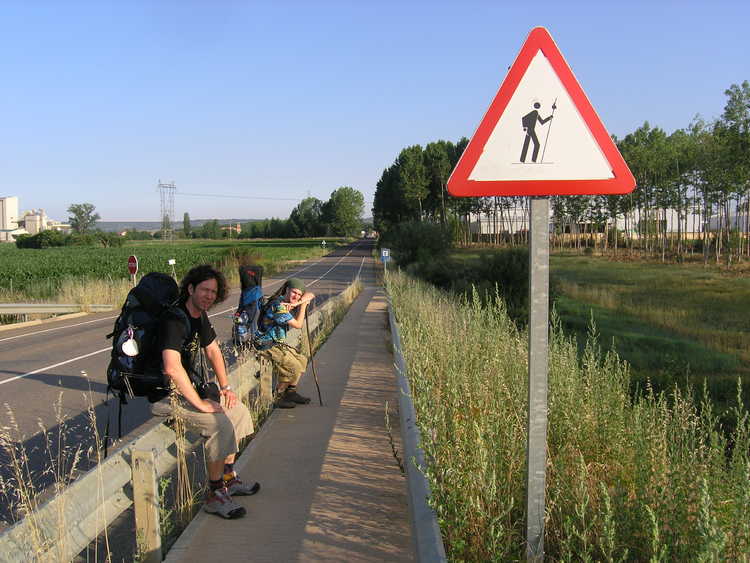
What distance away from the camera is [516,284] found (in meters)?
17.9

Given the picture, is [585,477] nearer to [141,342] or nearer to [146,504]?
[146,504]

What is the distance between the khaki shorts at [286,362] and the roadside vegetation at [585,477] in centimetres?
198

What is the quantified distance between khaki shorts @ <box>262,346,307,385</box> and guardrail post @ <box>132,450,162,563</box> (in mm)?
3510

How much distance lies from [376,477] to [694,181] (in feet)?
169

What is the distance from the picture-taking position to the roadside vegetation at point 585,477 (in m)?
3.00

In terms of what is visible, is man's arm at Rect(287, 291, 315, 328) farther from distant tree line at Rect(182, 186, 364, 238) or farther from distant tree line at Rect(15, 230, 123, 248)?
distant tree line at Rect(182, 186, 364, 238)

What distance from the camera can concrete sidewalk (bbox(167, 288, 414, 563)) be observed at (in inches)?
151

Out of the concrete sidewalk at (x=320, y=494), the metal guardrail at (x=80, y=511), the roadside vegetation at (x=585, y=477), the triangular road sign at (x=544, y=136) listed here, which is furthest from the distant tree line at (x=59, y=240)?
the triangular road sign at (x=544, y=136)

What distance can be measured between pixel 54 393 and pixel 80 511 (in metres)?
6.92

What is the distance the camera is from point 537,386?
114 inches

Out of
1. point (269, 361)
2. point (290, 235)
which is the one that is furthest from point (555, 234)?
point (290, 235)

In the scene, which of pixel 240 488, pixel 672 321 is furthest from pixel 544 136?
Answer: pixel 672 321

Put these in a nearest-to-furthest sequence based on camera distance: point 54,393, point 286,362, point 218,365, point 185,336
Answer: point 185,336
point 218,365
point 286,362
point 54,393

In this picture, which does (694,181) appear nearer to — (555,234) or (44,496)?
(555,234)
